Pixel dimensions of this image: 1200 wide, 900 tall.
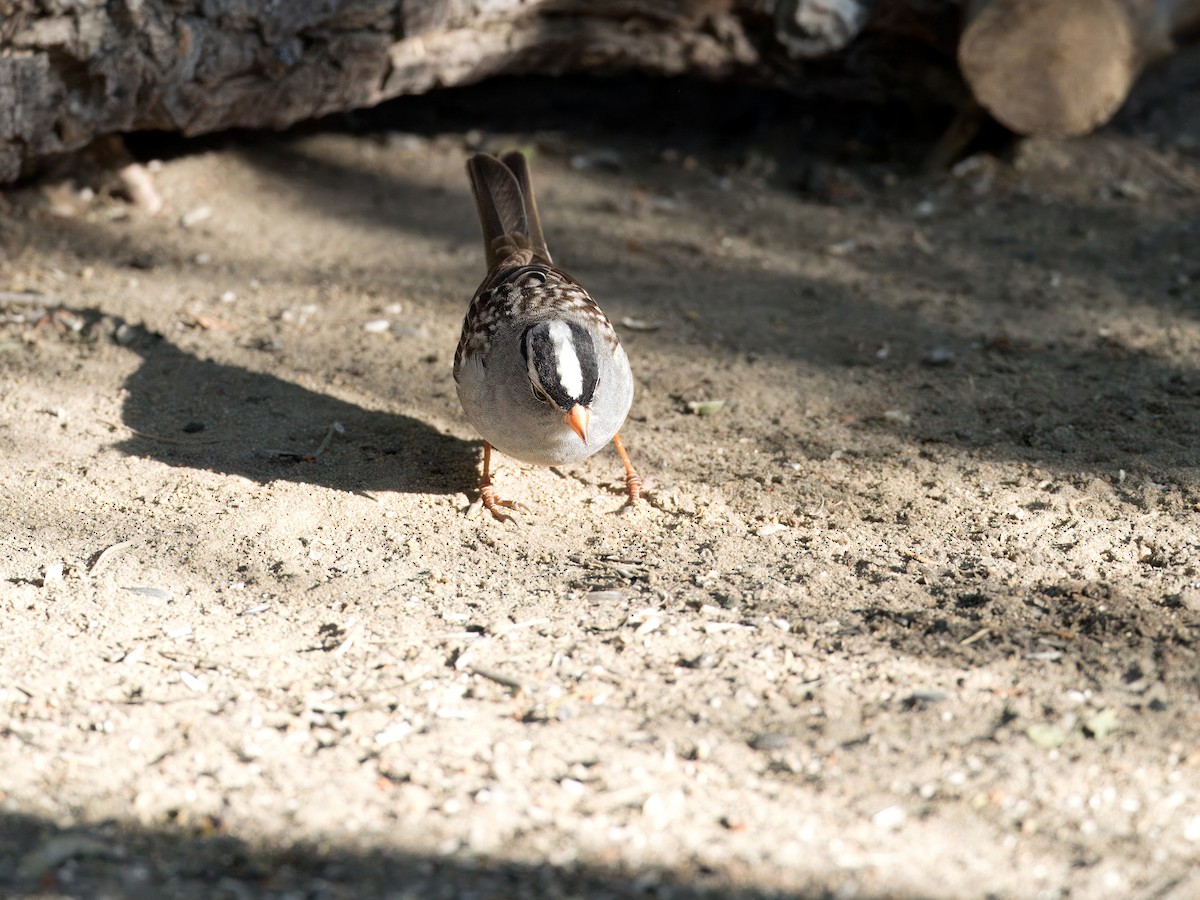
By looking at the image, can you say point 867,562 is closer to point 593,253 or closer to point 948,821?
point 948,821

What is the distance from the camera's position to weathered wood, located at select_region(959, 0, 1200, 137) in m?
7.10

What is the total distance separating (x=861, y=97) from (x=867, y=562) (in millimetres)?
4654

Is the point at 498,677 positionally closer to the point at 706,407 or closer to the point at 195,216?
the point at 706,407

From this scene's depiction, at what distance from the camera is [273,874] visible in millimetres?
2965

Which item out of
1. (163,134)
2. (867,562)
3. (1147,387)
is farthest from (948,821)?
(163,134)

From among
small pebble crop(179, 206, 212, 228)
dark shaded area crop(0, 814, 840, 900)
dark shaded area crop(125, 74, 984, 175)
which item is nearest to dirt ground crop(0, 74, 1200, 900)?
dark shaded area crop(0, 814, 840, 900)

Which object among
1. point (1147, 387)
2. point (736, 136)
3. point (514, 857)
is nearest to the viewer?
point (514, 857)

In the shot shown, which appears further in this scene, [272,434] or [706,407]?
[706,407]

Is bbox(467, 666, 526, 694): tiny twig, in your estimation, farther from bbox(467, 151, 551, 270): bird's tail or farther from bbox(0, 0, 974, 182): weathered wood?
bbox(0, 0, 974, 182): weathered wood

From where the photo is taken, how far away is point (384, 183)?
7.97m

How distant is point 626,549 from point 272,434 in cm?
179

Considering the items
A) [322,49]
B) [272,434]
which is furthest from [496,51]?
[272,434]

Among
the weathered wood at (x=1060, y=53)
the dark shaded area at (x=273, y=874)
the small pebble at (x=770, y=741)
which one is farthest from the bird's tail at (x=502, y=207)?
the dark shaded area at (x=273, y=874)

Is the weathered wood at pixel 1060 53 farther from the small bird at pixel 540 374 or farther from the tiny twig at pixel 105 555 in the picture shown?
the tiny twig at pixel 105 555
